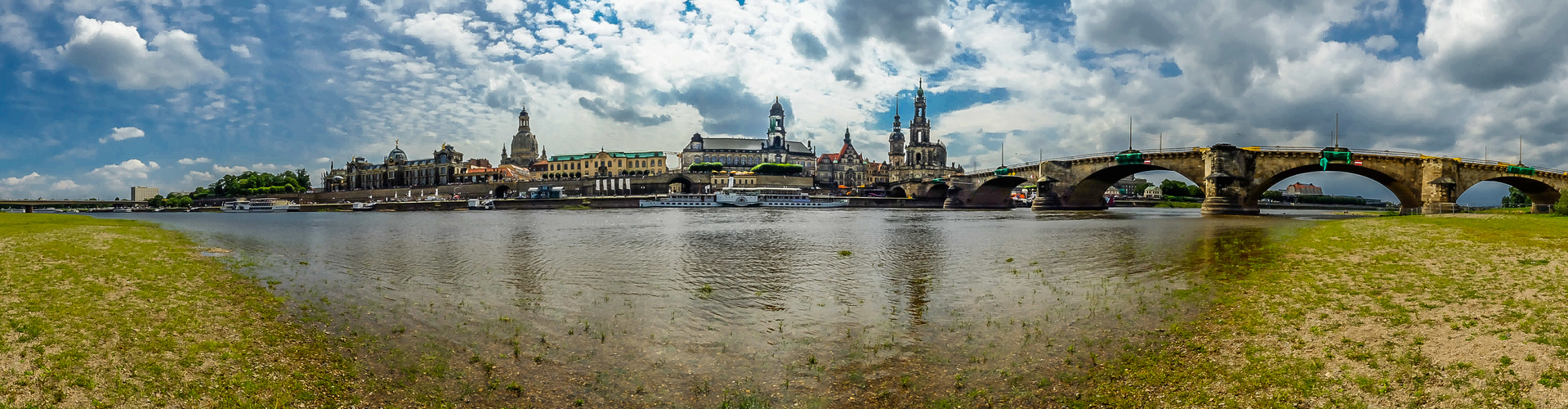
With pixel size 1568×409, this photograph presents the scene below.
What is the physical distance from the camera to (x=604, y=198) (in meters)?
102

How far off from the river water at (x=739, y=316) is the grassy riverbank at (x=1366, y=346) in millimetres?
695

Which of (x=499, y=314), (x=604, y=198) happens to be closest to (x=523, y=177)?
(x=604, y=198)

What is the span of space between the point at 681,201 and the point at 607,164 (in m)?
69.5

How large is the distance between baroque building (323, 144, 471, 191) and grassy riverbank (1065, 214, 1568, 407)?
15826 centimetres

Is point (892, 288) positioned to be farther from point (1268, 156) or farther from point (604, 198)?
point (604, 198)

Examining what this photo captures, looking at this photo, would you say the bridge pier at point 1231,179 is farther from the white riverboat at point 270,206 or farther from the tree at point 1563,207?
the white riverboat at point 270,206

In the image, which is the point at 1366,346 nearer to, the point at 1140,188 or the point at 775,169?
the point at 775,169

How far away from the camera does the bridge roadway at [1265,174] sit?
45.0 meters

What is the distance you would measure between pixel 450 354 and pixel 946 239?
23.0 meters

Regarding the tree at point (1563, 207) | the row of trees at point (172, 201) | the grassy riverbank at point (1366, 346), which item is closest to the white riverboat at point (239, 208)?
the row of trees at point (172, 201)

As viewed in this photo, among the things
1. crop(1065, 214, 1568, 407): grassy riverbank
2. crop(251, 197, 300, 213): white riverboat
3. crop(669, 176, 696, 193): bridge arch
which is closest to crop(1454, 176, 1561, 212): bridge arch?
crop(1065, 214, 1568, 407): grassy riverbank

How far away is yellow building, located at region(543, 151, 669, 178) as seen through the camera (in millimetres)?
156375

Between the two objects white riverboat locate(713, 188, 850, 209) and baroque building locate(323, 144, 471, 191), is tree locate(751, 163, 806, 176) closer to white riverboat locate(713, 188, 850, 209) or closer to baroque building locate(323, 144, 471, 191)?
white riverboat locate(713, 188, 850, 209)

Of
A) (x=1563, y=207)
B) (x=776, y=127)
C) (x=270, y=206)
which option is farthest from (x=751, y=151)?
(x=1563, y=207)
